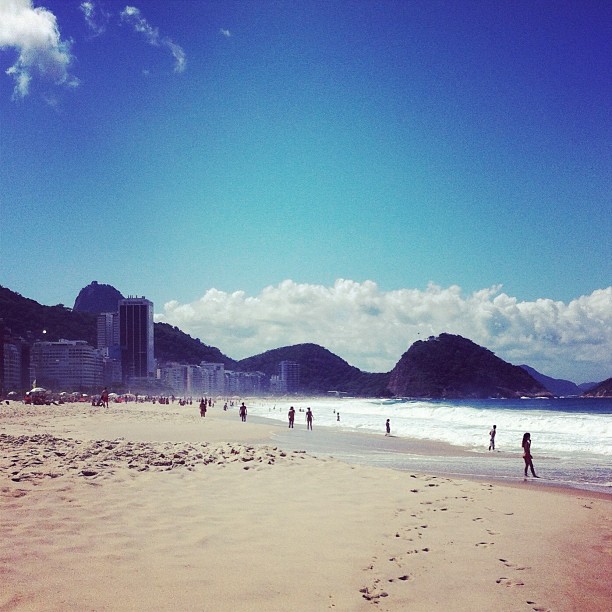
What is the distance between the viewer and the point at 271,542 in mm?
6098

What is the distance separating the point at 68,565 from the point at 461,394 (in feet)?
659

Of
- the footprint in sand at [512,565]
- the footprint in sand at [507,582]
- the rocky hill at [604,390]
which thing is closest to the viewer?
the footprint in sand at [507,582]

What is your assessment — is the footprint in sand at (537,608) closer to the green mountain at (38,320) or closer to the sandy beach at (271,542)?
the sandy beach at (271,542)

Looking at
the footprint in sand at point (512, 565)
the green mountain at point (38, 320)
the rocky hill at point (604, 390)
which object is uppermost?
the green mountain at point (38, 320)

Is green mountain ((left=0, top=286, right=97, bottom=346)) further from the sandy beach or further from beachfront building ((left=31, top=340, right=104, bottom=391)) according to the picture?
the sandy beach

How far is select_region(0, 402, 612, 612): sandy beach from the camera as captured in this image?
4559mm

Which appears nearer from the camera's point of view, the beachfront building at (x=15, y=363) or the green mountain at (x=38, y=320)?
the beachfront building at (x=15, y=363)

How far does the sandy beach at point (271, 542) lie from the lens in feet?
15.0

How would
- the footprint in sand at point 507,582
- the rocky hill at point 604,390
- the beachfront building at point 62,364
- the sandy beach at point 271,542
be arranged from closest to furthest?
the sandy beach at point 271,542, the footprint in sand at point 507,582, the beachfront building at point 62,364, the rocky hill at point 604,390

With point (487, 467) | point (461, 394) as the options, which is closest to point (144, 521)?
point (487, 467)

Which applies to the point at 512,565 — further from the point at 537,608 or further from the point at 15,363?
the point at 15,363

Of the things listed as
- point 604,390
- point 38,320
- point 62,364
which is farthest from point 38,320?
point 604,390

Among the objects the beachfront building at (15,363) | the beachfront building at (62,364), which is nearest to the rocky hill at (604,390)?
the beachfront building at (62,364)

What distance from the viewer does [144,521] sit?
652 cm
